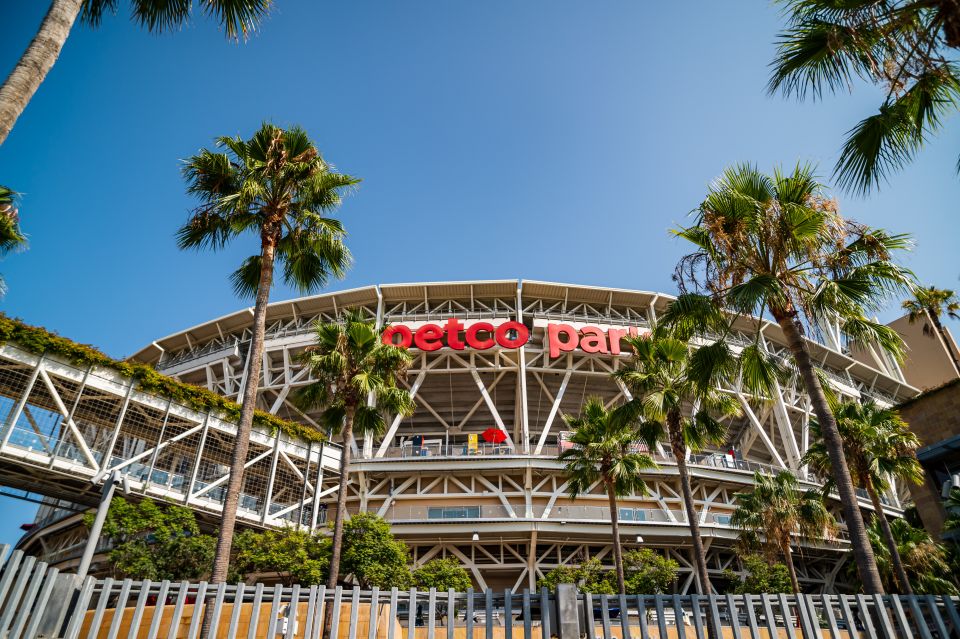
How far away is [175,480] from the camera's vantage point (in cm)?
2478

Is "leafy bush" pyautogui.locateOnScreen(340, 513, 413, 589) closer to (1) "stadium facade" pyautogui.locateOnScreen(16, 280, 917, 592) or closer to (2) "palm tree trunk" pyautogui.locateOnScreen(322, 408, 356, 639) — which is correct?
(2) "palm tree trunk" pyautogui.locateOnScreen(322, 408, 356, 639)

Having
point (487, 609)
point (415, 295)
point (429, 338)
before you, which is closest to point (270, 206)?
point (487, 609)

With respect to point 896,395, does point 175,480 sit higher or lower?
lower

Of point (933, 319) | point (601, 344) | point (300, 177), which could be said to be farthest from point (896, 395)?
point (300, 177)

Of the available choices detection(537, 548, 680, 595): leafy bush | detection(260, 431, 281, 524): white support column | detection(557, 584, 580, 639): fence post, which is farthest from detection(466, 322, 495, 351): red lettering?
detection(557, 584, 580, 639): fence post

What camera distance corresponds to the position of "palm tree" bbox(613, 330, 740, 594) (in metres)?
17.9

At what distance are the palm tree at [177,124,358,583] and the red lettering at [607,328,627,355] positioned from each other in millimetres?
24546

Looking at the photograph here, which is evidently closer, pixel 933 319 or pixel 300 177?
pixel 300 177

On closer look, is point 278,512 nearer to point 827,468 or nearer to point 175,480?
point 175,480

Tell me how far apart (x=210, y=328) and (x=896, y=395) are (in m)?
64.9

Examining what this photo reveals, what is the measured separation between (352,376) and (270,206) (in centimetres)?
663

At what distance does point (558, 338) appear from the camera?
3709cm

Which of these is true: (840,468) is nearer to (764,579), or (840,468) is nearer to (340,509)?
(340,509)

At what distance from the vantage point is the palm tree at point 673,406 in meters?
17.9
